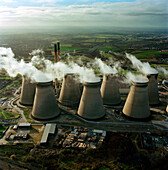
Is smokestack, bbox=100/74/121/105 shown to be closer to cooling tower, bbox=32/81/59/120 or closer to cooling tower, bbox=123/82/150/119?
cooling tower, bbox=123/82/150/119

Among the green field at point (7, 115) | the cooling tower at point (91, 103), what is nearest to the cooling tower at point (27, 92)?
the green field at point (7, 115)

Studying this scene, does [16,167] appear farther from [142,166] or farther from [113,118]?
[113,118]

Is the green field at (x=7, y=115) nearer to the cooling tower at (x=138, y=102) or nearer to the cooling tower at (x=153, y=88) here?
the cooling tower at (x=138, y=102)

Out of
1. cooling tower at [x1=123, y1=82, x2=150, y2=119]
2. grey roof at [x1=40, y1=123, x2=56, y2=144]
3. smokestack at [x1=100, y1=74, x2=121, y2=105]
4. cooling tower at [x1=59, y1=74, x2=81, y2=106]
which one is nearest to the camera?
grey roof at [x1=40, y1=123, x2=56, y2=144]

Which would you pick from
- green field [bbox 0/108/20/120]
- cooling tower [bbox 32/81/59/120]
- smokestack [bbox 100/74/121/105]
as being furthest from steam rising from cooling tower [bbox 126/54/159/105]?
green field [bbox 0/108/20/120]

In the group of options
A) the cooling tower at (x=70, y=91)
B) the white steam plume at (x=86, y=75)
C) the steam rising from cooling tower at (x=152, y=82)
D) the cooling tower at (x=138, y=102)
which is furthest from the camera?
the steam rising from cooling tower at (x=152, y=82)

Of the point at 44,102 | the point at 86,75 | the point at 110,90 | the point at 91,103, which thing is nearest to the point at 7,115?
the point at 44,102
